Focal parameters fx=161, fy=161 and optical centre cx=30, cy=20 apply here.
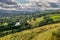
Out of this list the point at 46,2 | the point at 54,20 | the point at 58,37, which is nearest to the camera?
the point at 58,37

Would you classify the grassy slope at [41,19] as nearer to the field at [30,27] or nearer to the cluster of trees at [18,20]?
the field at [30,27]

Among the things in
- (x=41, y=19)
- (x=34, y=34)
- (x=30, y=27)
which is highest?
(x=41, y=19)

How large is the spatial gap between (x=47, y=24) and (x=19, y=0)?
1.72m

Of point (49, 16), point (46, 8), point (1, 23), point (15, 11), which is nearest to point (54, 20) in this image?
point (49, 16)

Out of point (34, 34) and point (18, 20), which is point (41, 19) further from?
point (18, 20)

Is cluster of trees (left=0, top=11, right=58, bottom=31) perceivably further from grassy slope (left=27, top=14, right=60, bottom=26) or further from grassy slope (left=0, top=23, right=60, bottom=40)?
grassy slope (left=0, top=23, right=60, bottom=40)

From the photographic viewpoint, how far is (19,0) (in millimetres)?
7500

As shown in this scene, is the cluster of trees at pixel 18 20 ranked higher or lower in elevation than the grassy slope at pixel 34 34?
higher

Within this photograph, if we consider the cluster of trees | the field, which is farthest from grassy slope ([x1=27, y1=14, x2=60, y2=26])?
the cluster of trees

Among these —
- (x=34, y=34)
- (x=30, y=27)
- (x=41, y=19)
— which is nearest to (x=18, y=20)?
(x=30, y=27)

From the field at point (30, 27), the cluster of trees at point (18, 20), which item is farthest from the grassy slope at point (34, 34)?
the cluster of trees at point (18, 20)

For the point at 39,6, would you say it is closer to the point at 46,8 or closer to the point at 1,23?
the point at 46,8

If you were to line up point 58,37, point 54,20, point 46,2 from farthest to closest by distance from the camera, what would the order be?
point 46,2 → point 54,20 → point 58,37

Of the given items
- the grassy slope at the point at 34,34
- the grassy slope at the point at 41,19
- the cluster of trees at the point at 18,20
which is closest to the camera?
the grassy slope at the point at 34,34
